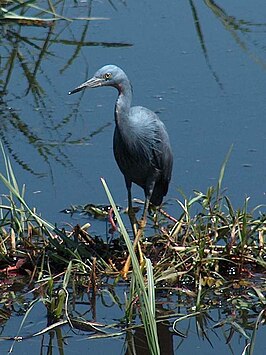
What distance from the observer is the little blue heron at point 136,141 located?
560 cm

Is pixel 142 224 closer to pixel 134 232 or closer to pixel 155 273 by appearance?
pixel 134 232

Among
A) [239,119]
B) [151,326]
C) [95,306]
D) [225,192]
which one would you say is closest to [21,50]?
[239,119]

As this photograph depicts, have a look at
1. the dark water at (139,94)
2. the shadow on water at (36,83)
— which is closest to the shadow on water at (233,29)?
the dark water at (139,94)

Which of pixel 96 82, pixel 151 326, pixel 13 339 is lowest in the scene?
pixel 13 339

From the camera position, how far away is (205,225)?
229 inches

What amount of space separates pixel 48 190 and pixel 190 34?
2356 mm

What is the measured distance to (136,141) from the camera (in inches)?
226

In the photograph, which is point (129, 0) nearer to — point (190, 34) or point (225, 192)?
point (190, 34)

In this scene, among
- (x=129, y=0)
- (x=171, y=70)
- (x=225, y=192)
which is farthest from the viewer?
(x=129, y=0)

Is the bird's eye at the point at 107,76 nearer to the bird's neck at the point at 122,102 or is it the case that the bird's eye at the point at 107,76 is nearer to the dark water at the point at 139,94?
the bird's neck at the point at 122,102

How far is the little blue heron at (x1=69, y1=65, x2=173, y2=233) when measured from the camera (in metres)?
5.60

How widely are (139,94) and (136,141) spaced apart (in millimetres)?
1718

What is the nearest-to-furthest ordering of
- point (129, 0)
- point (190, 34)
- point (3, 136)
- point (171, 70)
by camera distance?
point (3, 136) < point (171, 70) < point (190, 34) < point (129, 0)

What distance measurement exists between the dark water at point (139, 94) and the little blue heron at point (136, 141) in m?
0.36
